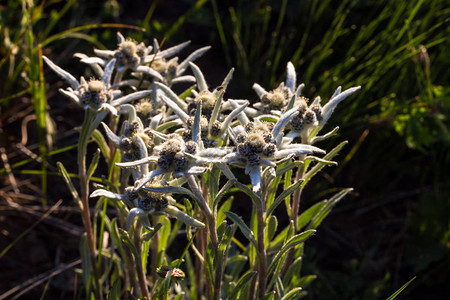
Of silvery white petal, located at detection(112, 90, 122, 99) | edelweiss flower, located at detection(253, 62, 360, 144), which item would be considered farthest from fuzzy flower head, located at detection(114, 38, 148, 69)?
edelweiss flower, located at detection(253, 62, 360, 144)

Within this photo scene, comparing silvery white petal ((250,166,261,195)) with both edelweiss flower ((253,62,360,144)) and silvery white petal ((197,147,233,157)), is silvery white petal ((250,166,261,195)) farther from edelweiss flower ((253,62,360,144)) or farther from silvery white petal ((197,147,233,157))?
edelweiss flower ((253,62,360,144))

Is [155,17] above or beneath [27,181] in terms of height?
above

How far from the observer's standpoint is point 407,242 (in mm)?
3250

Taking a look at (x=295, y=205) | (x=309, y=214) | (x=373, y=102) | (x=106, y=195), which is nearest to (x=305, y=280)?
(x=309, y=214)

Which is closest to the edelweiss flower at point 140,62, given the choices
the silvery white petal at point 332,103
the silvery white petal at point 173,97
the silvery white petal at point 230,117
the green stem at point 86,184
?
the silvery white petal at point 173,97

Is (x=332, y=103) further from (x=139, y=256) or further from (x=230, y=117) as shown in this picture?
(x=139, y=256)

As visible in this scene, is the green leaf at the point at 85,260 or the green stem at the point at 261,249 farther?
the green leaf at the point at 85,260

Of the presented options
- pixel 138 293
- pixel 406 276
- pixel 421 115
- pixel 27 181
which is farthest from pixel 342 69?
pixel 27 181

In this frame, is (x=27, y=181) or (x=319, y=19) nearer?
(x=27, y=181)

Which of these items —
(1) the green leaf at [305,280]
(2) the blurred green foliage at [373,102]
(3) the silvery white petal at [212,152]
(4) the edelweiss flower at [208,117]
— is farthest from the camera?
(2) the blurred green foliage at [373,102]

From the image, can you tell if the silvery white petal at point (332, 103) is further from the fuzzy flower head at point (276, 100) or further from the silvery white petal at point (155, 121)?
the silvery white petal at point (155, 121)

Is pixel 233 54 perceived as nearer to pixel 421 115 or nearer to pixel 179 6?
pixel 179 6

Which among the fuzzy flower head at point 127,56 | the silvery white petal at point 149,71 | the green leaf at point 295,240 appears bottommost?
the green leaf at point 295,240

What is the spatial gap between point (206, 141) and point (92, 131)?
1.81 ft
